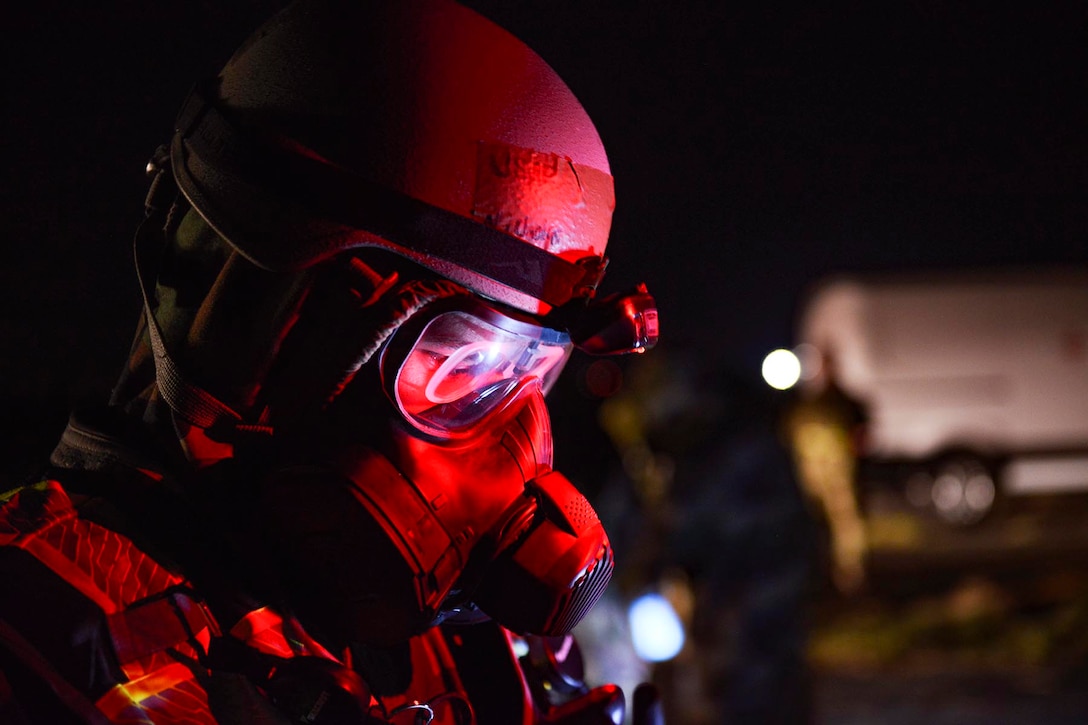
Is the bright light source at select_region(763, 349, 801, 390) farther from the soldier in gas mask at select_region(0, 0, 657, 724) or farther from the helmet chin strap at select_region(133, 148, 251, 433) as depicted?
the helmet chin strap at select_region(133, 148, 251, 433)

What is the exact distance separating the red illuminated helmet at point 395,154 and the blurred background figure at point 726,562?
3.32 metres

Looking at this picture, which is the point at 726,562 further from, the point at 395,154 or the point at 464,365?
the point at 395,154

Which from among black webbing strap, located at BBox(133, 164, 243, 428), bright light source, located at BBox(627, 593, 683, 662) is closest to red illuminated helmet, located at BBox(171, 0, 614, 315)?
black webbing strap, located at BBox(133, 164, 243, 428)

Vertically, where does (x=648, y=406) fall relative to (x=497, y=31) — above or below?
below

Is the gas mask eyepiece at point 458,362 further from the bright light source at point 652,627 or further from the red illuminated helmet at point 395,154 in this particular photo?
the bright light source at point 652,627

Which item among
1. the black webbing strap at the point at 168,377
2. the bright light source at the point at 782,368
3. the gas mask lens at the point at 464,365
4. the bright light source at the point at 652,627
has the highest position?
the bright light source at the point at 782,368

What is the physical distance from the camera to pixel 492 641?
197 centimetres

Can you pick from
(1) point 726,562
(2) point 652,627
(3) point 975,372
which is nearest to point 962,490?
(3) point 975,372

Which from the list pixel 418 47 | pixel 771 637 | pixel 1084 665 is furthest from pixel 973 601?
pixel 418 47

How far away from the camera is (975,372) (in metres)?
10.6

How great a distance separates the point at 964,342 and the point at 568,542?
32.3 ft

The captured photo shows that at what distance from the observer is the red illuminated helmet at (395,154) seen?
1.58 meters

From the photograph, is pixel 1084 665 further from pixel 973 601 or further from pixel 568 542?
pixel 568 542

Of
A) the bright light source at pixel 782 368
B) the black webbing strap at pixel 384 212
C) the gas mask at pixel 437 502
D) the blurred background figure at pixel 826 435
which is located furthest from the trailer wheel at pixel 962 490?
the black webbing strap at pixel 384 212
